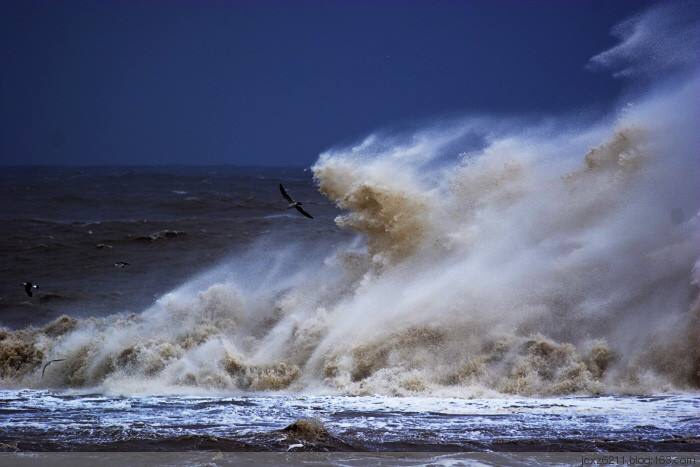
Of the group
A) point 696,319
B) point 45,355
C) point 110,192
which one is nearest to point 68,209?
point 110,192

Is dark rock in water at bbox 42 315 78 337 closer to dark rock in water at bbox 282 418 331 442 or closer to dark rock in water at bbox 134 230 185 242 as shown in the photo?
dark rock in water at bbox 282 418 331 442

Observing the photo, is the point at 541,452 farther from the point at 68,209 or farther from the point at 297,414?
the point at 68,209

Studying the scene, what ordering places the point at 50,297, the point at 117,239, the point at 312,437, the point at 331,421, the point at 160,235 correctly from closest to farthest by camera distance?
the point at 312,437 → the point at 331,421 → the point at 50,297 → the point at 117,239 → the point at 160,235

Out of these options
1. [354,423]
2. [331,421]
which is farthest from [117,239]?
[354,423]

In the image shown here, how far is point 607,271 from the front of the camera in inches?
599

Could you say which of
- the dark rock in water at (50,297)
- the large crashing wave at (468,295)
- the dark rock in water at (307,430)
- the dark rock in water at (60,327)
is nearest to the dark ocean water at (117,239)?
the dark rock in water at (50,297)

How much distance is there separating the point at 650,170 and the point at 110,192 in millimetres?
44432

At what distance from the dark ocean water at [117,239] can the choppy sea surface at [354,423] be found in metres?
7.93

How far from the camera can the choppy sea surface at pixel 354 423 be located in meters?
10.0

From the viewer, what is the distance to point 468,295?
595 inches

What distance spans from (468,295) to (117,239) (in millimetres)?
19199

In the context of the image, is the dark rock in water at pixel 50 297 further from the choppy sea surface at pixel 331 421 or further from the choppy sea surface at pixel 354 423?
the choppy sea surface at pixel 354 423

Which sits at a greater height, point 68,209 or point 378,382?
point 68,209

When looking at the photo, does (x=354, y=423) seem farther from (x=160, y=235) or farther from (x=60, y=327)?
(x=160, y=235)
